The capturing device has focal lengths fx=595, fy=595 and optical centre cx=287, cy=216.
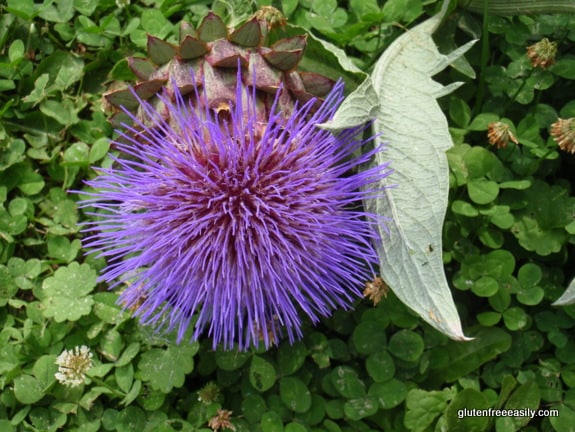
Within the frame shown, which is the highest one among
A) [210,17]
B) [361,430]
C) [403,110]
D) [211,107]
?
[210,17]

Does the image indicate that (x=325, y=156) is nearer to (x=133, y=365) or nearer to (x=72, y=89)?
(x=133, y=365)

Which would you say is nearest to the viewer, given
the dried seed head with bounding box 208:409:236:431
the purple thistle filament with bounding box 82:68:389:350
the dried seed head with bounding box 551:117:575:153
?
the purple thistle filament with bounding box 82:68:389:350

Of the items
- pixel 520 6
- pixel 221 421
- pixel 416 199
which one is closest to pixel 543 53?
pixel 520 6

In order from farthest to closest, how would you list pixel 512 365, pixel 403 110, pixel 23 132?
pixel 23 132 < pixel 512 365 < pixel 403 110

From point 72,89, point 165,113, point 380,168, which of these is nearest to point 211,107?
point 165,113

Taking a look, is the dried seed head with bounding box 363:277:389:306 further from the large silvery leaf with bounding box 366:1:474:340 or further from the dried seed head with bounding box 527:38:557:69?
the dried seed head with bounding box 527:38:557:69

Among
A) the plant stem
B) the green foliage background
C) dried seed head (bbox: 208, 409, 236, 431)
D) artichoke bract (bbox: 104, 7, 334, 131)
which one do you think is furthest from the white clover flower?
the plant stem

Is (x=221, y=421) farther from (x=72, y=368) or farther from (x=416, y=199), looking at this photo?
(x=416, y=199)
